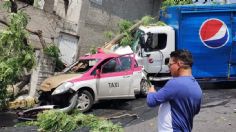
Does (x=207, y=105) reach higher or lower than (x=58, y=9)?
lower

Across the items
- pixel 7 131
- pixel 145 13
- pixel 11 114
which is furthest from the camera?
pixel 145 13

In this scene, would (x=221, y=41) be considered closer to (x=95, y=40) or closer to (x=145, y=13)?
(x=95, y=40)

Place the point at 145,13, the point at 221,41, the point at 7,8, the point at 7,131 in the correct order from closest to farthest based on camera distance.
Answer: the point at 7,131 → the point at 221,41 → the point at 7,8 → the point at 145,13

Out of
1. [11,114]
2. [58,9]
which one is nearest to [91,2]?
[58,9]

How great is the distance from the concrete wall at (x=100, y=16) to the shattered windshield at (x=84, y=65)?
6.89 metres

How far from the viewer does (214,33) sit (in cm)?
1449

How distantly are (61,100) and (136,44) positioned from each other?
483 cm

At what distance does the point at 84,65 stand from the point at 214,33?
4.55m

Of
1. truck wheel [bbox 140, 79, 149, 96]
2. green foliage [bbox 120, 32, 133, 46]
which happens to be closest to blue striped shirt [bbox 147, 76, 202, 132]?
truck wheel [bbox 140, 79, 149, 96]

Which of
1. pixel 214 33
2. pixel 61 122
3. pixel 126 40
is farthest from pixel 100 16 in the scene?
pixel 61 122

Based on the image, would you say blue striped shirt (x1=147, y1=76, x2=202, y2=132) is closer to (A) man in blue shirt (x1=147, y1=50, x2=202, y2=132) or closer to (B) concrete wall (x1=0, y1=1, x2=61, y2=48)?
(A) man in blue shirt (x1=147, y1=50, x2=202, y2=132)

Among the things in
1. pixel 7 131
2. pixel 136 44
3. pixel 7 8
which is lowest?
pixel 7 131

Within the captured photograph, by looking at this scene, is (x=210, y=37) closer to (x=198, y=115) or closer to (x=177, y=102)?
(x=198, y=115)

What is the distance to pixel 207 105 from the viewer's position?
12188 millimetres
